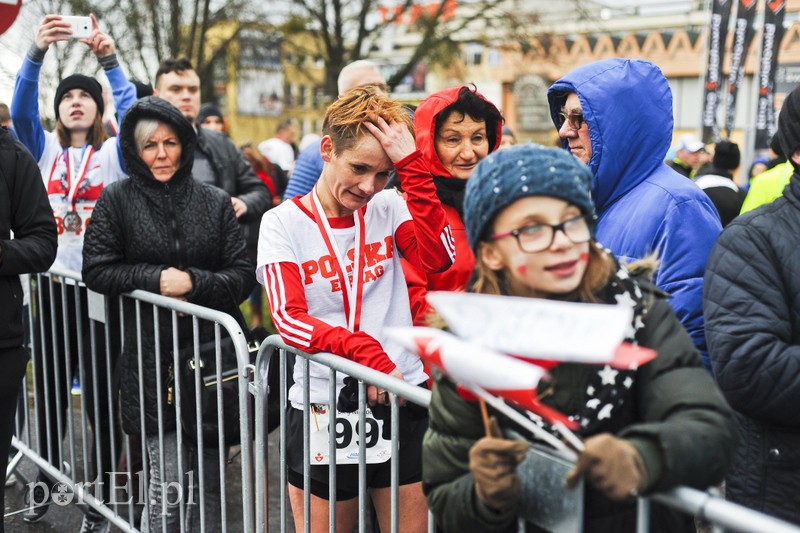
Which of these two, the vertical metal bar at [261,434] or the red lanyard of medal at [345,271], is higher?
the red lanyard of medal at [345,271]

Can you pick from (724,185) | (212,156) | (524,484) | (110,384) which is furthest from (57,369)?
(724,185)

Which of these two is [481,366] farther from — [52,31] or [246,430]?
[52,31]

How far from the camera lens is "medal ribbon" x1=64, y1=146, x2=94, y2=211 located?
468 centimetres

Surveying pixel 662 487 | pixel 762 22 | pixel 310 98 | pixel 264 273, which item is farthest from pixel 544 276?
pixel 310 98

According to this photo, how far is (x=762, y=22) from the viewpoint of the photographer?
13.0 meters

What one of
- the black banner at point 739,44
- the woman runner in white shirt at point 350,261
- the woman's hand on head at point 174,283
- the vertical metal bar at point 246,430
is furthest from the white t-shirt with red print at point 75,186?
the black banner at point 739,44

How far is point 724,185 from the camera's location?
22.5 ft

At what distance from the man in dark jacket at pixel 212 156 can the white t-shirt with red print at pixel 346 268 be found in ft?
7.75

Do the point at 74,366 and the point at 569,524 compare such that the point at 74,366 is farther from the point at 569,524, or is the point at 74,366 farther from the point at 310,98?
the point at 310,98

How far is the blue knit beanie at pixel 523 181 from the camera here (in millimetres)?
1670

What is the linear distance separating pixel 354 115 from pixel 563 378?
1.37m

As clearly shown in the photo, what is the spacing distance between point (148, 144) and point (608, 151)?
212cm

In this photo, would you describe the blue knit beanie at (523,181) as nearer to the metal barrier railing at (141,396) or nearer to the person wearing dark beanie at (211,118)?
the metal barrier railing at (141,396)

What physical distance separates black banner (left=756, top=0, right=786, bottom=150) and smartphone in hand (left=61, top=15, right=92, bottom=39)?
11.1 metres
